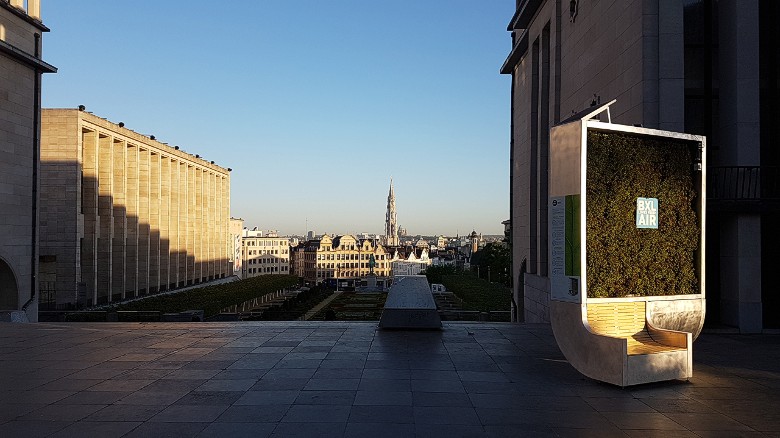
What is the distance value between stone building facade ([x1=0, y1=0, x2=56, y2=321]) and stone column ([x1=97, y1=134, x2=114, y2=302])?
2547 cm

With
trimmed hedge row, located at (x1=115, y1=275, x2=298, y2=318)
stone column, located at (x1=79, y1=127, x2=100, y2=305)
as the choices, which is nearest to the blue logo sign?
trimmed hedge row, located at (x1=115, y1=275, x2=298, y2=318)

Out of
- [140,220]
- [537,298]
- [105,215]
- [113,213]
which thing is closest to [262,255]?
[140,220]

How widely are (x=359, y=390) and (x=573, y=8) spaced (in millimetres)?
18724

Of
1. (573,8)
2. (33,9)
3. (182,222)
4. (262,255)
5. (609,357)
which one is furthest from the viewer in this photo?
(262,255)

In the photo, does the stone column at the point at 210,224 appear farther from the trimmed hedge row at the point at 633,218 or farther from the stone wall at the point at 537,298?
the trimmed hedge row at the point at 633,218

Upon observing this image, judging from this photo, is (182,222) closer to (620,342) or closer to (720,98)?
(720,98)

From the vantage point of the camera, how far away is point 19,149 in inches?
1075

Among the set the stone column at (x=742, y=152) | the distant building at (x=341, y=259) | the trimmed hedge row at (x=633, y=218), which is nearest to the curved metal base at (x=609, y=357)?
the trimmed hedge row at (x=633, y=218)

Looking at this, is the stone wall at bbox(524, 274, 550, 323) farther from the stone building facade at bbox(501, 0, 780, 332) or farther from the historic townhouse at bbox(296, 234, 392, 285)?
the historic townhouse at bbox(296, 234, 392, 285)

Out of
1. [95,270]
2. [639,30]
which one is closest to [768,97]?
[639,30]

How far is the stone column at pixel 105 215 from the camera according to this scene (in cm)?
5275

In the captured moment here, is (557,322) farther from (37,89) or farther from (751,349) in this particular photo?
(37,89)

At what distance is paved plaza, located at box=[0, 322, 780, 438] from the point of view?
796 centimetres

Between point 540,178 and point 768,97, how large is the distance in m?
10.1
